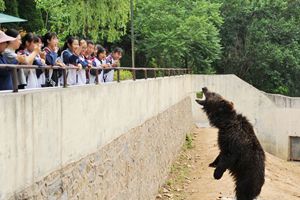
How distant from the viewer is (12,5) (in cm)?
1745

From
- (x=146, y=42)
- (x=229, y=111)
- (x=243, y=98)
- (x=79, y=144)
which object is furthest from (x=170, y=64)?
(x=79, y=144)

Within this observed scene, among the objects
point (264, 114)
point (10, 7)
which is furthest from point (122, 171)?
point (264, 114)

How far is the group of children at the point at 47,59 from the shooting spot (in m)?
5.13

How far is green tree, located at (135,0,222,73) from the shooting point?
24781 mm

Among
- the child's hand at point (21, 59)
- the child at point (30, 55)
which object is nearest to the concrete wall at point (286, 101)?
the child at point (30, 55)

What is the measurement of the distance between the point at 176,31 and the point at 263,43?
305 inches

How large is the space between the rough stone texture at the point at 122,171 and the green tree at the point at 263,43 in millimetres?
17518

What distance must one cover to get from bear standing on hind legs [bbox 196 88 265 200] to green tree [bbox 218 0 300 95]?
2226 cm

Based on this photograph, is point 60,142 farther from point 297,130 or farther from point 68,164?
point 297,130

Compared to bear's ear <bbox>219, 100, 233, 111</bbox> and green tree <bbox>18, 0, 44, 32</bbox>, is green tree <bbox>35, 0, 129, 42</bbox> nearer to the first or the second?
green tree <bbox>18, 0, 44, 32</bbox>

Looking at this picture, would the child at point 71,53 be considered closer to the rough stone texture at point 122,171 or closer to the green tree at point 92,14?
the rough stone texture at point 122,171

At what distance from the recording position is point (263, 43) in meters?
30.3

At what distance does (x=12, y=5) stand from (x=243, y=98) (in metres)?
12.2

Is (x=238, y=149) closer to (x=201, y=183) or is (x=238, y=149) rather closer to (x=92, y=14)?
(x=201, y=183)
